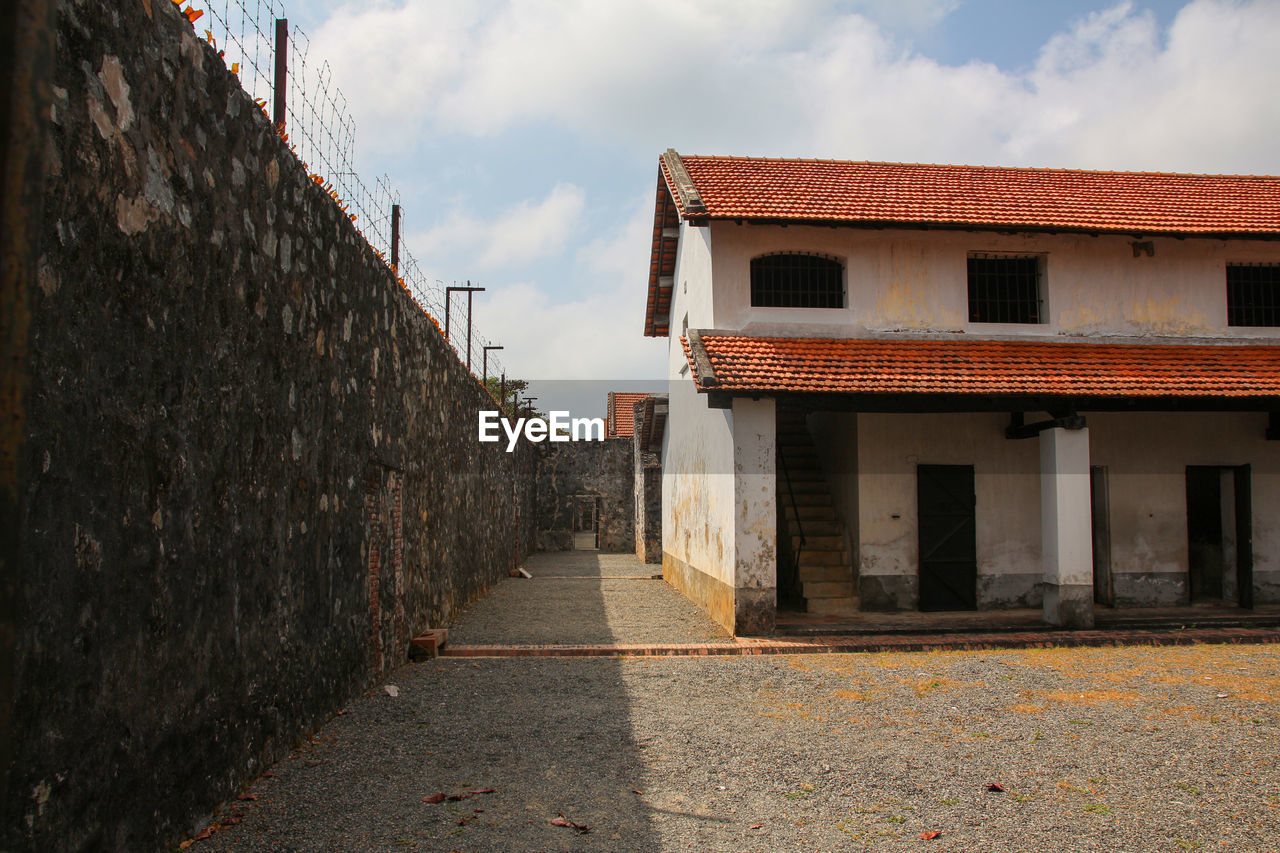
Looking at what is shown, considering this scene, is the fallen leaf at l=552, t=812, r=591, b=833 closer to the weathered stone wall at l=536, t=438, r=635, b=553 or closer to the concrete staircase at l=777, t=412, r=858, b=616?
the concrete staircase at l=777, t=412, r=858, b=616

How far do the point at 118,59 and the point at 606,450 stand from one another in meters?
26.7

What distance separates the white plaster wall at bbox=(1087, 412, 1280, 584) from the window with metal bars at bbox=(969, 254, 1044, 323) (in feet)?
6.04

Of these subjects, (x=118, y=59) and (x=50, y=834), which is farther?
(x=118, y=59)

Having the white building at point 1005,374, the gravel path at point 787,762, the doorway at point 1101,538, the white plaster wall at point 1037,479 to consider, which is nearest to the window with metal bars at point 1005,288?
the white building at point 1005,374

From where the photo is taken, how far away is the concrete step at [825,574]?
1284cm

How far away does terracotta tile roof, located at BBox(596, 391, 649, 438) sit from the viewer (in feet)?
113

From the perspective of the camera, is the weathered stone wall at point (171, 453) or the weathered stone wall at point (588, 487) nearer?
the weathered stone wall at point (171, 453)

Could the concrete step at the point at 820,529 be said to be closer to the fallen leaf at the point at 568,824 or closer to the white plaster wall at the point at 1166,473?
the white plaster wall at the point at 1166,473

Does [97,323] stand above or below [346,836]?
above

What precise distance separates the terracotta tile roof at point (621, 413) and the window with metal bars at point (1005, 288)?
21.4 meters

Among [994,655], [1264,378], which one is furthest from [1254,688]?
[1264,378]

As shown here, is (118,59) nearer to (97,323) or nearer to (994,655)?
(97,323)

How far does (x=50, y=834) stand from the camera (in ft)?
9.48

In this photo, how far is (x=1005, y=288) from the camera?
42.5 ft
